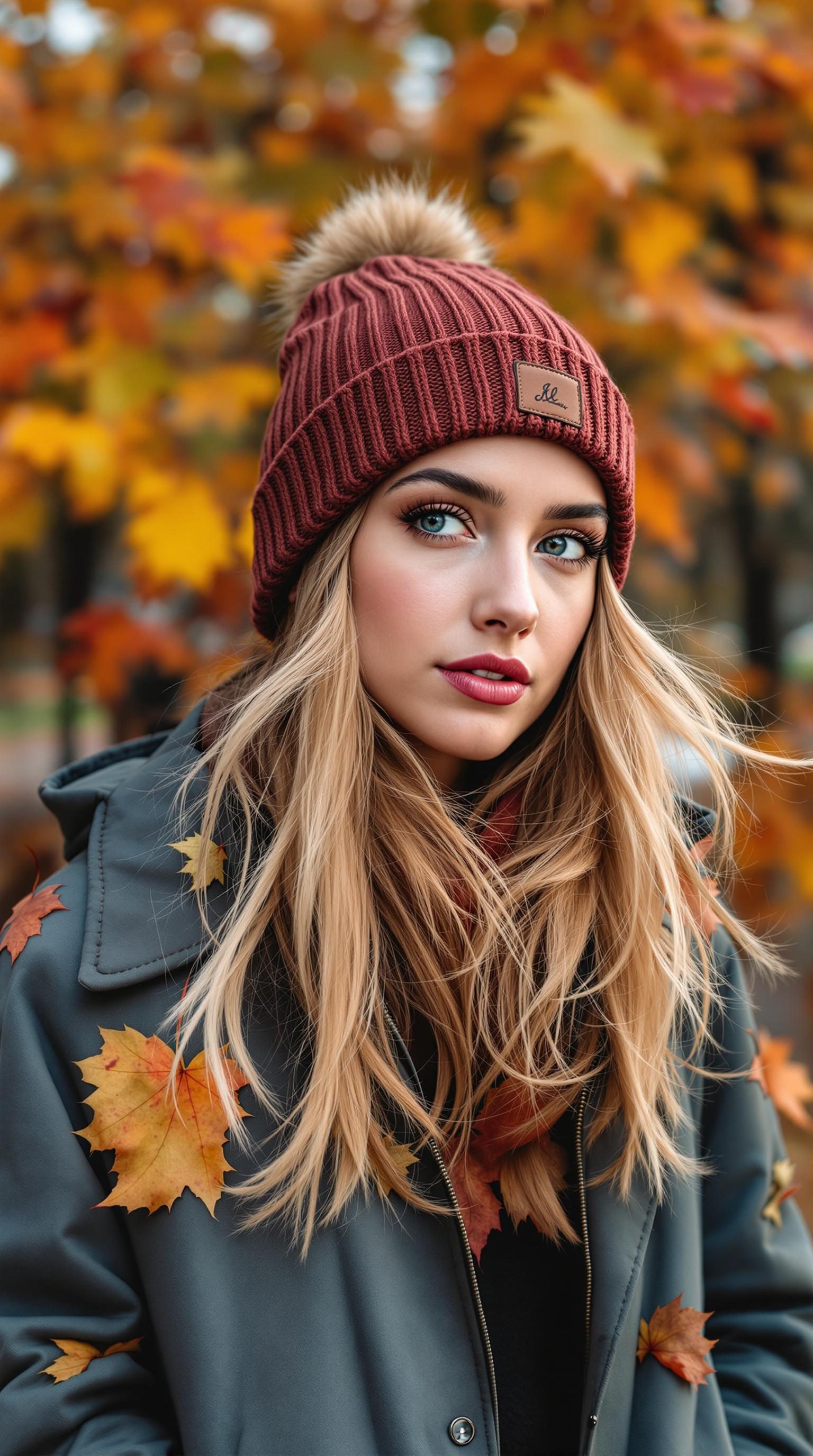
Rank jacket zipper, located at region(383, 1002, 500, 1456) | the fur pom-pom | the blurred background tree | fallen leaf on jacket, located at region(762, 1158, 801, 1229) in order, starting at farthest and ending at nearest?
the blurred background tree
the fur pom-pom
fallen leaf on jacket, located at region(762, 1158, 801, 1229)
jacket zipper, located at region(383, 1002, 500, 1456)

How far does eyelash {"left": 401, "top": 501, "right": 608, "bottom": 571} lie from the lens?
1.69 meters

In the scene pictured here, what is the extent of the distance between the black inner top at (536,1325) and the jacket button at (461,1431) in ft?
0.45

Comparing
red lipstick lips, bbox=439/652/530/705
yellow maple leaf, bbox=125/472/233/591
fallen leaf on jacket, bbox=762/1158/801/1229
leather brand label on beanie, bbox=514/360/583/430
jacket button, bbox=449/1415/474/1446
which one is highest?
yellow maple leaf, bbox=125/472/233/591

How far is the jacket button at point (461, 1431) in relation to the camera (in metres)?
1.57

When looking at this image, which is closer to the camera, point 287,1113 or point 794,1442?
point 287,1113

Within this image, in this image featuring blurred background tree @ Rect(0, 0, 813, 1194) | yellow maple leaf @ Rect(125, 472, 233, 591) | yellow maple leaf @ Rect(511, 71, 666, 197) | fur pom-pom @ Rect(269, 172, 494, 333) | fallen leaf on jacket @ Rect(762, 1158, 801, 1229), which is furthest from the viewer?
blurred background tree @ Rect(0, 0, 813, 1194)

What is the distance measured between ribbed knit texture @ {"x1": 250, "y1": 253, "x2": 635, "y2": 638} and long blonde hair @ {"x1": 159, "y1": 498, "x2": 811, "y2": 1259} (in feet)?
0.25

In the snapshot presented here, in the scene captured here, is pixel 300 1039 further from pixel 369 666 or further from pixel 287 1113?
pixel 369 666

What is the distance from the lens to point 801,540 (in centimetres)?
597

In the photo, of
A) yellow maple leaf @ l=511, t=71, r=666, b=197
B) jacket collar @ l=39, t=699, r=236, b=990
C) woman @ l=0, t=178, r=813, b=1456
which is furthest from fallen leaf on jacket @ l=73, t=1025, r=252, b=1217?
yellow maple leaf @ l=511, t=71, r=666, b=197

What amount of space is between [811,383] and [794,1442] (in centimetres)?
308

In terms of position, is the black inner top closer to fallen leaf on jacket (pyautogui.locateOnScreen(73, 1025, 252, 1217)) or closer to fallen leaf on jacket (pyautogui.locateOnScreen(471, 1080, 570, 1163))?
fallen leaf on jacket (pyautogui.locateOnScreen(471, 1080, 570, 1163))

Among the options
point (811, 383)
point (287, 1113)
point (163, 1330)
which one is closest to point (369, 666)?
point (287, 1113)

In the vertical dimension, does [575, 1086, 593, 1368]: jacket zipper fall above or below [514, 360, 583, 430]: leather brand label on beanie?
below
